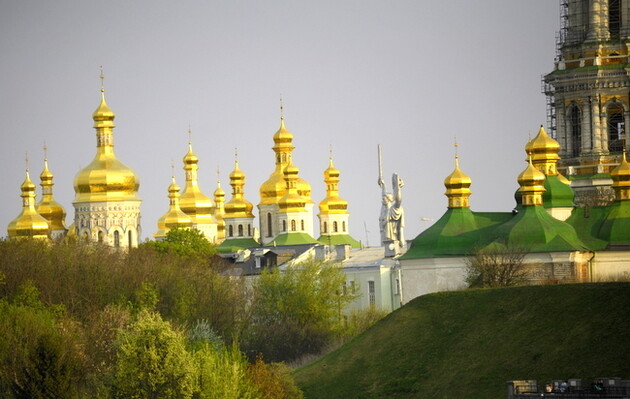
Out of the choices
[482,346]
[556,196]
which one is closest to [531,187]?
[556,196]

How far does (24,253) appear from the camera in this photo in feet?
265

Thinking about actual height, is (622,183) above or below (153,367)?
above

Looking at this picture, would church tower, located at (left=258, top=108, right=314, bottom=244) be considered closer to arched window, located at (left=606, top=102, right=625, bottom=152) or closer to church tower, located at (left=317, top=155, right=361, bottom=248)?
church tower, located at (left=317, top=155, right=361, bottom=248)

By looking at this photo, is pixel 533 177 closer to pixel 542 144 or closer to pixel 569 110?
pixel 542 144

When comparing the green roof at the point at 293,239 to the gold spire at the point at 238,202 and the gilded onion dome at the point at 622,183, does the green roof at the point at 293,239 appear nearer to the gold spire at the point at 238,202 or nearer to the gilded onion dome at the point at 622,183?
the gold spire at the point at 238,202

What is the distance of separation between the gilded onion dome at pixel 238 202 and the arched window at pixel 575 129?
27112 millimetres

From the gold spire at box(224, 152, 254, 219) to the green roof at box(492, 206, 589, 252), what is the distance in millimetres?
45165

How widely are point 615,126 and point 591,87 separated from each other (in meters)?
2.81

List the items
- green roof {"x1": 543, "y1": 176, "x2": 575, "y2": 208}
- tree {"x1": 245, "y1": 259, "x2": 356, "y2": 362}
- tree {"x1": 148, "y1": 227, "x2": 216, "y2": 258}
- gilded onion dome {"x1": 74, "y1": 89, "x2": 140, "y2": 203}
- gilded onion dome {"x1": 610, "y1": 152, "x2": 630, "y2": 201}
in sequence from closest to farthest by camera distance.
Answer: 1. tree {"x1": 245, "y1": 259, "x2": 356, "y2": 362}
2. gilded onion dome {"x1": 610, "y1": 152, "x2": 630, "y2": 201}
3. green roof {"x1": 543, "y1": 176, "x2": 575, "y2": 208}
4. tree {"x1": 148, "y1": 227, "x2": 216, "y2": 258}
5. gilded onion dome {"x1": 74, "y1": 89, "x2": 140, "y2": 203}

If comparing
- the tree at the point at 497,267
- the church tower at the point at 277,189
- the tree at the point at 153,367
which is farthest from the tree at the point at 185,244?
the tree at the point at 153,367

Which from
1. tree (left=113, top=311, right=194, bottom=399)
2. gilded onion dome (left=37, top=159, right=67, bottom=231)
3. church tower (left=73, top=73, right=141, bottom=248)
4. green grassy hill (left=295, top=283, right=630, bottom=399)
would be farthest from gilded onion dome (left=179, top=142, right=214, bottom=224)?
tree (left=113, top=311, right=194, bottom=399)

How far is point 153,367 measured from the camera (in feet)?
179

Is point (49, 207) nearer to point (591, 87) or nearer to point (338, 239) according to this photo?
point (338, 239)

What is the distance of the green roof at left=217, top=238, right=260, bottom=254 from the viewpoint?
114m
